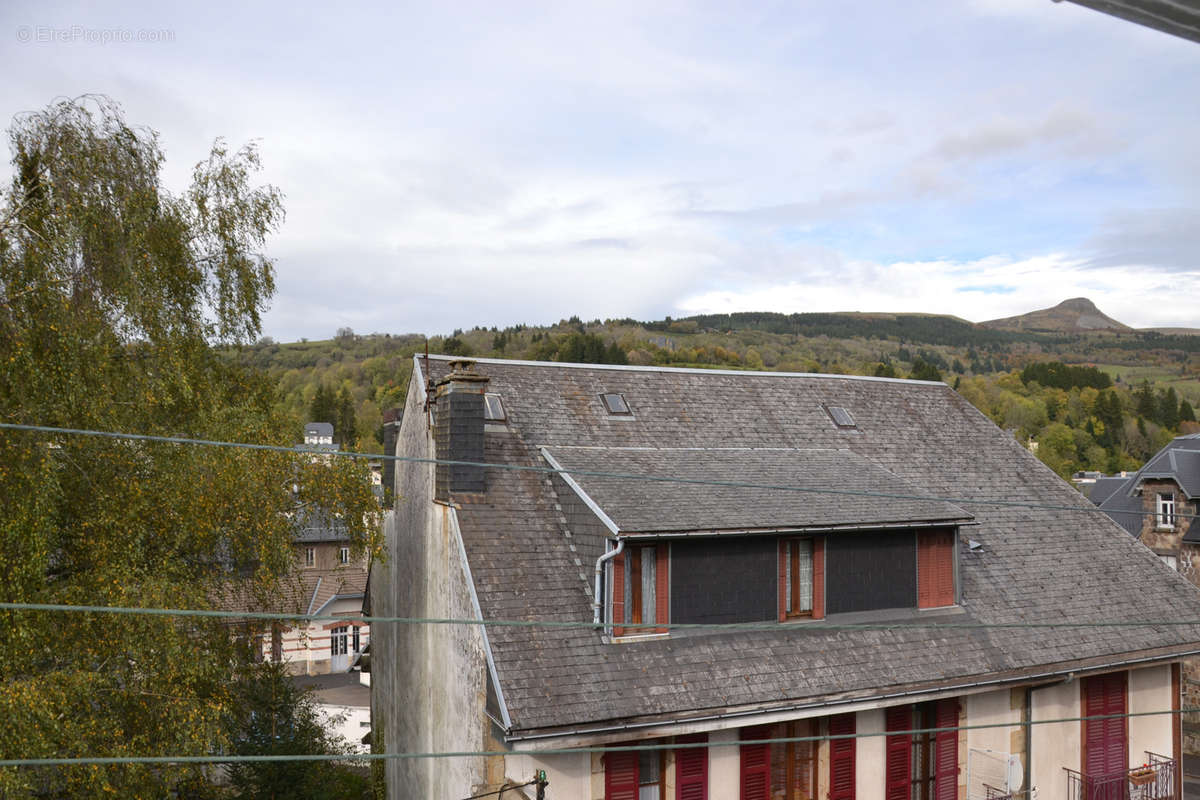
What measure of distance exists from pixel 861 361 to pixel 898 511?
102155 millimetres

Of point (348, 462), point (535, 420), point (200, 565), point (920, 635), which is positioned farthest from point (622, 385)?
point (200, 565)

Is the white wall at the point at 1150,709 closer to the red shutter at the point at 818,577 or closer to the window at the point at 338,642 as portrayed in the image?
the red shutter at the point at 818,577

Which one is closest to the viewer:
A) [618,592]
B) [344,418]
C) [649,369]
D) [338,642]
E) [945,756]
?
[618,592]

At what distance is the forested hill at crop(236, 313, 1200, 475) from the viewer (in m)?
70.2

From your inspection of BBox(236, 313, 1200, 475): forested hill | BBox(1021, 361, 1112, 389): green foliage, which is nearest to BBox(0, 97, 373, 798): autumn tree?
BBox(236, 313, 1200, 475): forested hill

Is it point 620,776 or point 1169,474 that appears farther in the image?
point 1169,474

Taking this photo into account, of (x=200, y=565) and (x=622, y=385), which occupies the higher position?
(x=622, y=385)

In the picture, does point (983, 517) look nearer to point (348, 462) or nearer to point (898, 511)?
point (898, 511)

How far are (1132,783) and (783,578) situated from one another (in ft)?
25.7

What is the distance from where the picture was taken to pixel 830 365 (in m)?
100

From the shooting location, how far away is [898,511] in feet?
43.4

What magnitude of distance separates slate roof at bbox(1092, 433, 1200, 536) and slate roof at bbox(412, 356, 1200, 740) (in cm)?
1406

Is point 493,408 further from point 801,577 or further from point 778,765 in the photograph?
point 778,765

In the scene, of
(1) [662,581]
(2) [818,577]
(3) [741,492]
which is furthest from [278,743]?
(2) [818,577]
